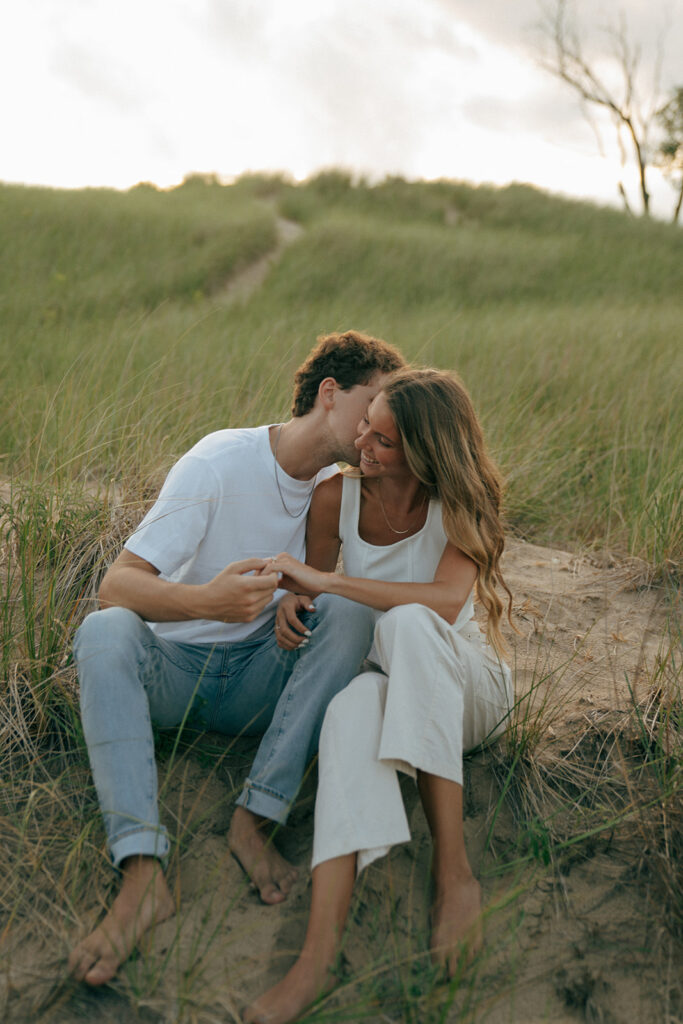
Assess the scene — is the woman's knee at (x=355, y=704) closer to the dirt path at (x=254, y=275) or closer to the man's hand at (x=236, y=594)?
the man's hand at (x=236, y=594)

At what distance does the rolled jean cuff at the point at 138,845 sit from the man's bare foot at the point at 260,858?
26 centimetres

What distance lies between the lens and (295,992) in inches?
66.7

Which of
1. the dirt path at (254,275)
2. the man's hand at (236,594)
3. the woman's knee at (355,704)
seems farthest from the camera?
the dirt path at (254,275)

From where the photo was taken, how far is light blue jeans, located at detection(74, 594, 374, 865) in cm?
191

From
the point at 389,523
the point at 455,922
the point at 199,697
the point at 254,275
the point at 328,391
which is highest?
the point at 254,275

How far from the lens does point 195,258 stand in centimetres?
1077

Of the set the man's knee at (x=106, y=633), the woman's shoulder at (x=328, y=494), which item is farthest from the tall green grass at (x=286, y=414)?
the woman's shoulder at (x=328, y=494)

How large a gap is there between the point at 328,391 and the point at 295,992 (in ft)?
5.47

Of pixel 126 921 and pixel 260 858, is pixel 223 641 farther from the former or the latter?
pixel 126 921

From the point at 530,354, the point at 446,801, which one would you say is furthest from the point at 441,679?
the point at 530,354

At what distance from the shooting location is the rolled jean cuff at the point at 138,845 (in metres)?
1.86

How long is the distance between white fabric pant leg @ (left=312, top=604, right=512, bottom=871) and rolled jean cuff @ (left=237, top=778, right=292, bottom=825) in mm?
155

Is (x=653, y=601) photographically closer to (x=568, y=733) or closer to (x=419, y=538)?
(x=568, y=733)

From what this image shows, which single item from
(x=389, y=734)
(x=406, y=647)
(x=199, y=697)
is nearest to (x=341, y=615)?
(x=406, y=647)
